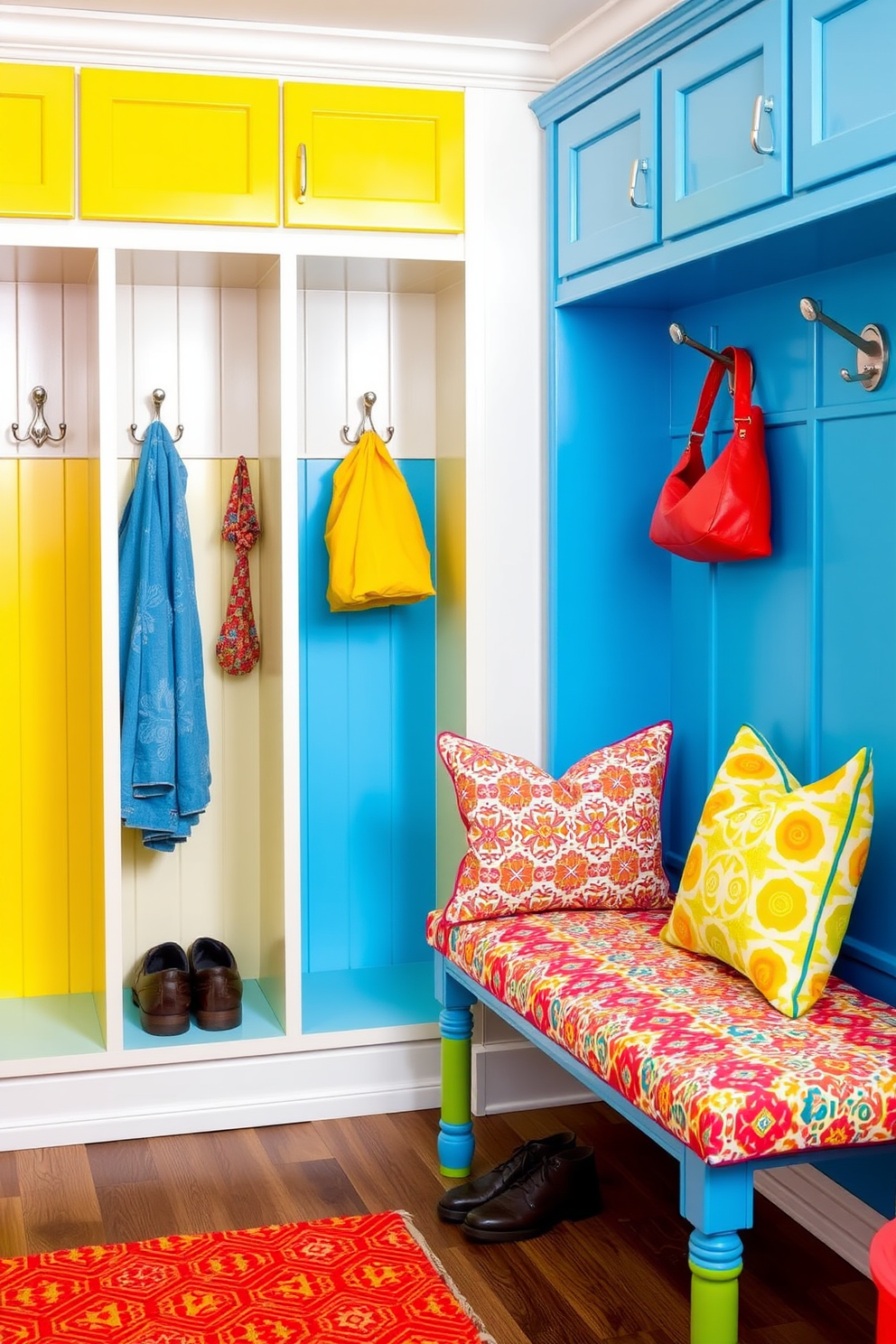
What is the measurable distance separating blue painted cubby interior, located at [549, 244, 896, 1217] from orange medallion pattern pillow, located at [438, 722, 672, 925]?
21cm

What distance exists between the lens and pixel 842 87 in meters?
2.12

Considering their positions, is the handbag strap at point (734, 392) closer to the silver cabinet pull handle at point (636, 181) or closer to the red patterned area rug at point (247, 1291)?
the silver cabinet pull handle at point (636, 181)

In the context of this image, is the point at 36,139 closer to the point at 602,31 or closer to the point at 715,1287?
the point at 602,31

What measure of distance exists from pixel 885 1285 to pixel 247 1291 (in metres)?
1.44

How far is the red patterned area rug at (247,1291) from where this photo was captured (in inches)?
92.4

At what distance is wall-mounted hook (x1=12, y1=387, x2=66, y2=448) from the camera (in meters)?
3.44

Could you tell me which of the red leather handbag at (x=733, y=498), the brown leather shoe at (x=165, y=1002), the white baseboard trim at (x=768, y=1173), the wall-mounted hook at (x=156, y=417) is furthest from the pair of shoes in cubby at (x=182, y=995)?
the red leather handbag at (x=733, y=498)

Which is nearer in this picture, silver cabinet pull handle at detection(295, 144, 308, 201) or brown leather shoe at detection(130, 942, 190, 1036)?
silver cabinet pull handle at detection(295, 144, 308, 201)

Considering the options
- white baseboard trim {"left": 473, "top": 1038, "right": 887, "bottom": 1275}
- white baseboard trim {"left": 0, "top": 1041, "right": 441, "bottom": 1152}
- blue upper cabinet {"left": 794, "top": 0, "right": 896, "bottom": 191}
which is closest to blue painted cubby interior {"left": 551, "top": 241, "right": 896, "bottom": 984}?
blue upper cabinet {"left": 794, "top": 0, "right": 896, "bottom": 191}

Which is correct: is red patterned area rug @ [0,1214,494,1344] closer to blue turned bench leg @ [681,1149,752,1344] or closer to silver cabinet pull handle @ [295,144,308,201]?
blue turned bench leg @ [681,1149,752,1344]

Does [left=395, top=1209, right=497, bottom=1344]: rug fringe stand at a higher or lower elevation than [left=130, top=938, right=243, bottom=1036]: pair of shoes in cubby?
lower

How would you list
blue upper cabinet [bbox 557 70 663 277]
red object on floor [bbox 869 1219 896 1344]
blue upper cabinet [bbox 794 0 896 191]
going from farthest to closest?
1. blue upper cabinet [bbox 557 70 663 277]
2. blue upper cabinet [bbox 794 0 896 191]
3. red object on floor [bbox 869 1219 896 1344]

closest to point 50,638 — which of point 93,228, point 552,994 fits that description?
point 93,228

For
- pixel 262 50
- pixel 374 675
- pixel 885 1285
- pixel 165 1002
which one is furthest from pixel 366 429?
pixel 885 1285
